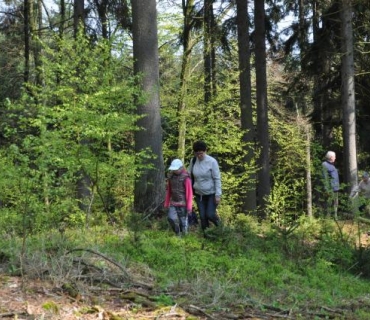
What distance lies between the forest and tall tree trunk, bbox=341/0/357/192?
0.04m

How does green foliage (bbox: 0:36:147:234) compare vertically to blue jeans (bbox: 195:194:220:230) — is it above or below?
above

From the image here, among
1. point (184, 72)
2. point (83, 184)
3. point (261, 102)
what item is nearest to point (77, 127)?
point (83, 184)

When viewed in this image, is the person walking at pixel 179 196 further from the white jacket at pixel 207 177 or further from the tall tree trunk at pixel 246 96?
the tall tree trunk at pixel 246 96

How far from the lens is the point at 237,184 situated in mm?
15852

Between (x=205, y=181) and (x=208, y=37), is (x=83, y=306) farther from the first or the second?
(x=208, y=37)

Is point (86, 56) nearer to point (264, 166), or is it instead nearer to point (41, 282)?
point (41, 282)

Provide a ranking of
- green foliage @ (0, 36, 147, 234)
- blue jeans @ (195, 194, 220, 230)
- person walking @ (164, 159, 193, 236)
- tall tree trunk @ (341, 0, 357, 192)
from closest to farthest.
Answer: green foliage @ (0, 36, 147, 234), person walking @ (164, 159, 193, 236), blue jeans @ (195, 194, 220, 230), tall tree trunk @ (341, 0, 357, 192)

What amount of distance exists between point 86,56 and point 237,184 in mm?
8482

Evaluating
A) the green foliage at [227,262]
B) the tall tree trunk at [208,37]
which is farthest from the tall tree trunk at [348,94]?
the tall tree trunk at [208,37]

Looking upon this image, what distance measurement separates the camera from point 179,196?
8.26m

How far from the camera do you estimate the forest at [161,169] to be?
470 centimetres

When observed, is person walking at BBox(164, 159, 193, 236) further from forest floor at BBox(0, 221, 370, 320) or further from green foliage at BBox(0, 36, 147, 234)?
forest floor at BBox(0, 221, 370, 320)

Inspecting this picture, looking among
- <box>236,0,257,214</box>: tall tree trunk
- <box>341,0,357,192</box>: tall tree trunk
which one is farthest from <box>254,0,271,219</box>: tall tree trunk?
<box>341,0,357,192</box>: tall tree trunk

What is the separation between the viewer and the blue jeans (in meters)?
8.35
